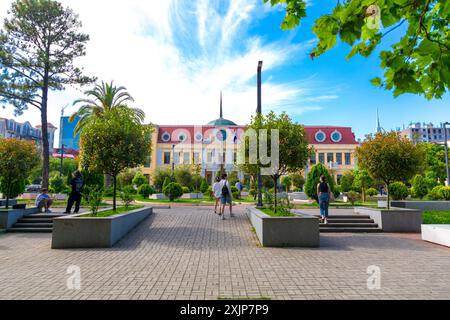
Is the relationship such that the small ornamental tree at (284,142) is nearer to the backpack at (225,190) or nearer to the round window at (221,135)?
the backpack at (225,190)

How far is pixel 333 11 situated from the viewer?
2.89 m

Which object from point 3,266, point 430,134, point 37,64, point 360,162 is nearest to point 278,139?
point 360,162

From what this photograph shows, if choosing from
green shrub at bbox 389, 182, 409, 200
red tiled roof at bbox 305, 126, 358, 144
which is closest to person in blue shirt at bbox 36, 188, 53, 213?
green shrub at bbox 389, 182, 409, 200

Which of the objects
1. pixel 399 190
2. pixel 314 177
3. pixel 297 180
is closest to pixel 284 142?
pixel 314 177

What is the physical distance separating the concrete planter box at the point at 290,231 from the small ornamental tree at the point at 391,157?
5396mm

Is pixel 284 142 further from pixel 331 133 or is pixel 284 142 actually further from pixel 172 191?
pixel 331 133

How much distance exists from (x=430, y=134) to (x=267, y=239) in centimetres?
15234

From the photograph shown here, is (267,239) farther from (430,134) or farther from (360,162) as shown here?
(430,134)

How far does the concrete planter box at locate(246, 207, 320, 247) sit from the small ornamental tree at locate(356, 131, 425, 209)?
5.40m

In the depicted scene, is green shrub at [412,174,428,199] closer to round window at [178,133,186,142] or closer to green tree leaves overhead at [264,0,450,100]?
green tree leaves overhead at [264,0,450,100]

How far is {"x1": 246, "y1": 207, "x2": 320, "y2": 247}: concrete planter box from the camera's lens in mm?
7977

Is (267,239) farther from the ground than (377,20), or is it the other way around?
(377,20)
